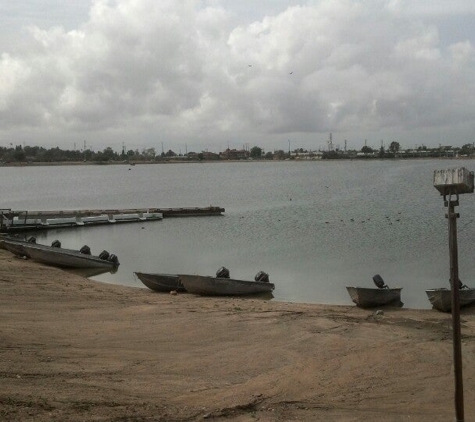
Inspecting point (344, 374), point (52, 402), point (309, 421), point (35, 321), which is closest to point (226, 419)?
point (309, 421)

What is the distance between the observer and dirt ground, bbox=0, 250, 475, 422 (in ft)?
29.2

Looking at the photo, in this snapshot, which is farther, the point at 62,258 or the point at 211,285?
the point at 62,258

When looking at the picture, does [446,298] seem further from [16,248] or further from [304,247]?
[16,248]

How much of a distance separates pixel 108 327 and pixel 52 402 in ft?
19.6

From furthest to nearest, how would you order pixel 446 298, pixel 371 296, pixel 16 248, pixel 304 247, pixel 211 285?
pixel 304 247 < pixel 16 248 < pixel 211 285 < pixel 371 296 < pixel 446 298

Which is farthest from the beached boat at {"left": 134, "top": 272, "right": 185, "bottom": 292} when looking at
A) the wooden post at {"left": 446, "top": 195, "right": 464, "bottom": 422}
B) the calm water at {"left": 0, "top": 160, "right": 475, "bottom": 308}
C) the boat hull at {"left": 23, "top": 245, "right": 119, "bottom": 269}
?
the wooden post at {"left": 446, "top": 195, "right": 464, "bottom": 422}

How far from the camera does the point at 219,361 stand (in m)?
12.0

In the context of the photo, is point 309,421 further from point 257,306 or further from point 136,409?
point 257,306

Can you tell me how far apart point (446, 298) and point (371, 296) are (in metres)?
2.21

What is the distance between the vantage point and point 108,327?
14.2m

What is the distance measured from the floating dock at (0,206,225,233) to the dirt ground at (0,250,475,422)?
878 inches

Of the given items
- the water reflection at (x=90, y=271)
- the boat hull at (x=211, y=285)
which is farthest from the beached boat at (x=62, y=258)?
the boat hull at (x=211, y=285)

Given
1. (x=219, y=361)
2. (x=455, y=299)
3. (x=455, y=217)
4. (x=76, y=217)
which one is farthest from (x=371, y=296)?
(x=76, y=217)

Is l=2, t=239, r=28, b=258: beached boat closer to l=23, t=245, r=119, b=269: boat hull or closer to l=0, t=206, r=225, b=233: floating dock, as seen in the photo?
l=23, t=245, r=119, b=269: boat hull
